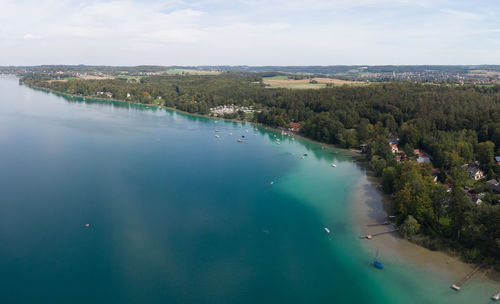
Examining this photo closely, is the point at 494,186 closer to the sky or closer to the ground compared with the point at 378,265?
closer to the sky

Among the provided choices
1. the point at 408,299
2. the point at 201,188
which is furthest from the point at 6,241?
the point at 408,299

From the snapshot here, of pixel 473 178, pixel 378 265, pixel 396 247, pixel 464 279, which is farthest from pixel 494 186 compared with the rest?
pixel 378 265

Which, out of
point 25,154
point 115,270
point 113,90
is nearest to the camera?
point 115,270

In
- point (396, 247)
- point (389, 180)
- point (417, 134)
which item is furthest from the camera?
point (417, 134)

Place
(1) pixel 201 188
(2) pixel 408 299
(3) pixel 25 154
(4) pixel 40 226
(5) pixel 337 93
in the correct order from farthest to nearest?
1. (5) pixel 337 93
2. (3) pixel 25 154
3. (1) pixel 201 188
4. (4) pixel 40 226
5. (2) pixel 408 299

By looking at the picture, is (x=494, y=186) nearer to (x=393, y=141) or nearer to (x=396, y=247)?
(x=396, y=247)

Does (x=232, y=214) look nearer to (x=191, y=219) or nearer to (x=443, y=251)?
(x=191, y=219)
